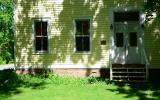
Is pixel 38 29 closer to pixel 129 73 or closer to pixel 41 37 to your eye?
pixel 41 37

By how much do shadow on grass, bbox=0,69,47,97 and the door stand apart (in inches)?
186

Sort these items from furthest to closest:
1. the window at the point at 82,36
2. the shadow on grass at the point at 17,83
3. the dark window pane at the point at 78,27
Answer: the dark window pane at the point at 78,27 → the window at the point at 82,36 → the shadow on grass at the point at 17,83

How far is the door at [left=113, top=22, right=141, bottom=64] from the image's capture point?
860 inches

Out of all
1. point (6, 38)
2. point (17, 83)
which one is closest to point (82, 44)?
point (17, 83)

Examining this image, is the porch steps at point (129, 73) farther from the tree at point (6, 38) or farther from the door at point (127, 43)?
the tree at point (6, 38)

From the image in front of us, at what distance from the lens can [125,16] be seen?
22.0 m

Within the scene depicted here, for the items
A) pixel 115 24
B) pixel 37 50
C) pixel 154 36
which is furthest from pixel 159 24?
pixel 37 50

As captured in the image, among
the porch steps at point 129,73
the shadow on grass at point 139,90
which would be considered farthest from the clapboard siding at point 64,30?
the shadow on grass at point 139,90

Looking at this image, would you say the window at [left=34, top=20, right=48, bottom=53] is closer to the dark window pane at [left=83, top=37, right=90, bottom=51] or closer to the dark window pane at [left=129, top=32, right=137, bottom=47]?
the dark window pane at [left=83, top=37, right=90, bottom=51]

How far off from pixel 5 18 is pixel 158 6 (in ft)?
89.2

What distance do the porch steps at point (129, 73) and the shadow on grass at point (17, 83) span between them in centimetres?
417

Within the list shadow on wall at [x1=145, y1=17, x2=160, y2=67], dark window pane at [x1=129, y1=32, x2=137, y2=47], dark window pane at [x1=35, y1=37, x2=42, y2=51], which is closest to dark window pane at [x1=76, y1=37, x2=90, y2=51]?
dark window pane at [x1=35, y1=37, x2=42, y2=51]

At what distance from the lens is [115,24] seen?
22047 mm

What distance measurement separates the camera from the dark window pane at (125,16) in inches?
859
